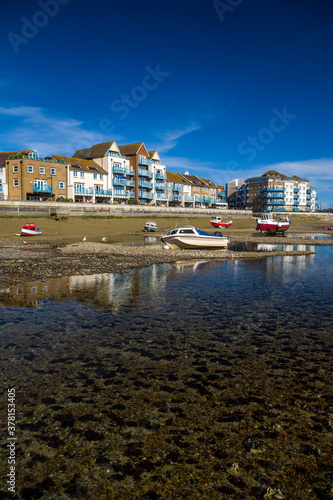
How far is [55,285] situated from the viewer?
1337cm

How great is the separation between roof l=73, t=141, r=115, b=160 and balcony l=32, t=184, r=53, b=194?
2058 centimetres

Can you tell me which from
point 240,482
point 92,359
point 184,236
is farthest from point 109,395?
point 184,236

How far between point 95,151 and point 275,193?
101197 mm

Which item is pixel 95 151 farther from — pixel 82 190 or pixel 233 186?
pixel 233 186

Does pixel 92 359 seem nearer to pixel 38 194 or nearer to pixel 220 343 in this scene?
pixel 220 343

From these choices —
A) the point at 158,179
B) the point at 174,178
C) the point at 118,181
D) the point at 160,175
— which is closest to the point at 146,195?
the point at 158,179

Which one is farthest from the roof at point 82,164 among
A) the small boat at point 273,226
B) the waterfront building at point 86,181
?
the small boat at point 273,226

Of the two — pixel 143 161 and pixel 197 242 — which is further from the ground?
pixel 143 161

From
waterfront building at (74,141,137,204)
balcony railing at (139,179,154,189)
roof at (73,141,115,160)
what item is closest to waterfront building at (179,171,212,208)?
balcony railing at (139,179,154,189)

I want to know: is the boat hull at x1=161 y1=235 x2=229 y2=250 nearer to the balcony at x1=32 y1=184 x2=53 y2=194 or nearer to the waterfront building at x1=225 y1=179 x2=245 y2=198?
the balcony at x1=32 y1=184 x2=53 y2=194

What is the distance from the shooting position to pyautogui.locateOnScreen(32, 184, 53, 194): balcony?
68.6 m

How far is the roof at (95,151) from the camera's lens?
85.9 meters

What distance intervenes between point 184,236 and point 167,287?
15.6 m

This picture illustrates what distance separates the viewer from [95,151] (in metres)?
88.3
